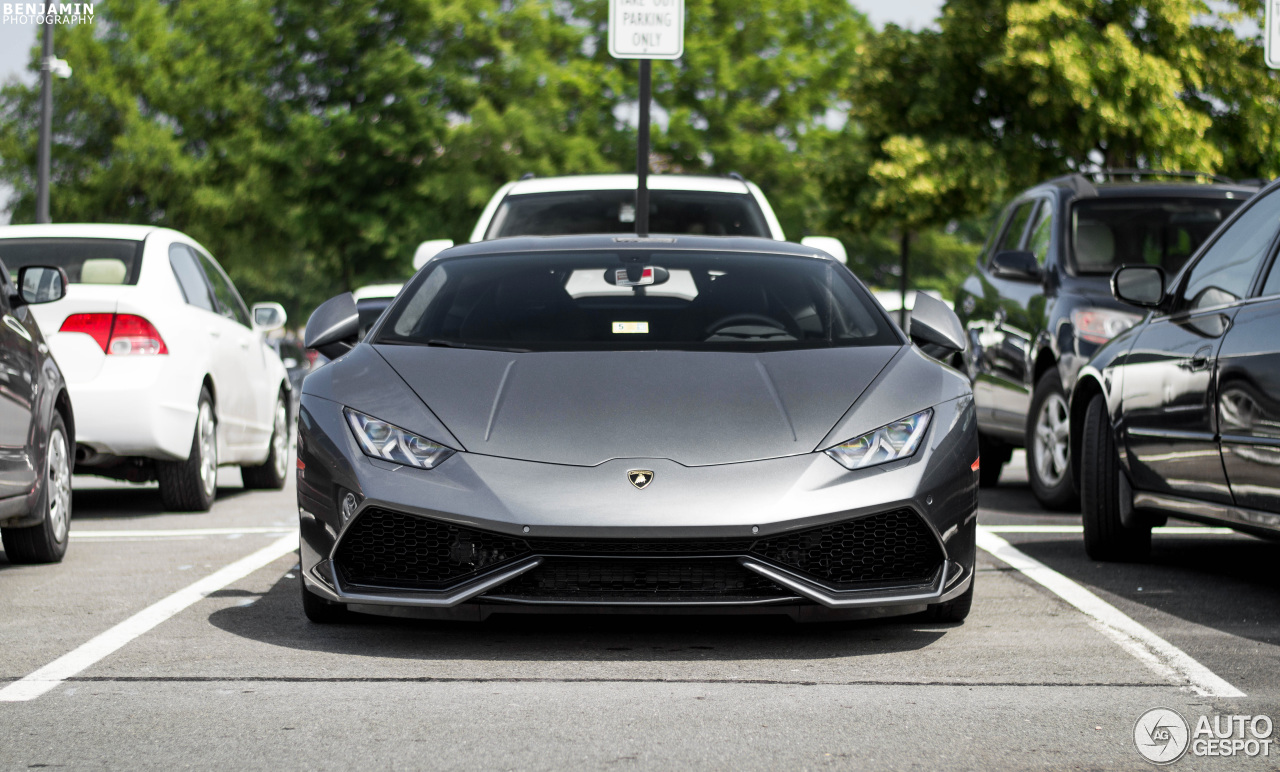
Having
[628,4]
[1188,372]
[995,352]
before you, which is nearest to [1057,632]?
[1188,372]

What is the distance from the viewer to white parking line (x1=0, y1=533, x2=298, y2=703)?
4645 mm

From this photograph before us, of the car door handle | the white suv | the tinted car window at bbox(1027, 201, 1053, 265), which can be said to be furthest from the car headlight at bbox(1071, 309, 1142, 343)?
the car door handle

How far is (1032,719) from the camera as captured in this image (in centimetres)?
426

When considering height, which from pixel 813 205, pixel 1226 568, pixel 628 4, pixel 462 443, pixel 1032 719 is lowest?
pixel 813 205

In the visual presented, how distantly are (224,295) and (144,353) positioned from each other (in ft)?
6.02

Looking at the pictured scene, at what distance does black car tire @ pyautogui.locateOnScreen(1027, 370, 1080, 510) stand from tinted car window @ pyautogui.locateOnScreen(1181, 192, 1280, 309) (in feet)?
8.49

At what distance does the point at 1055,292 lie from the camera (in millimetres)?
9992

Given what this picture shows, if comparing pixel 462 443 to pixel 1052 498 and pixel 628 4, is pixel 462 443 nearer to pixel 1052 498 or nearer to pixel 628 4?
pixel 1052 498

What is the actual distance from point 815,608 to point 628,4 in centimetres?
758

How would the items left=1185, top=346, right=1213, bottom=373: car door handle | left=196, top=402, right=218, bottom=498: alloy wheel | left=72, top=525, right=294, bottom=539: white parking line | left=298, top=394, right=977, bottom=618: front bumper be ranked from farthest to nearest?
left=196, top=402, right=218, bottom=498: alloy wheel, left=72, top=525, right=294, bottom=539: white parking line, left=1185, top=346, right=1213, bottom=373: car door handle, left=298, top=394, right=977, bottom=618: front bumper

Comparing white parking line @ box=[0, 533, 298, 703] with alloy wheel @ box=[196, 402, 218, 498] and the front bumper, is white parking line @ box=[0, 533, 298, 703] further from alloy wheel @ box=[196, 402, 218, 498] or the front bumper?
alloy wheel @ box=[196, 402, 218, 498]

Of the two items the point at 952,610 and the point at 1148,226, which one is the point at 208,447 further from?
the point at 1148,226

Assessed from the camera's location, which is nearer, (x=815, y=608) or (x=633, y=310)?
(x=815, y=608)

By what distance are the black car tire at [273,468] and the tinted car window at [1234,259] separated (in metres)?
6.79
